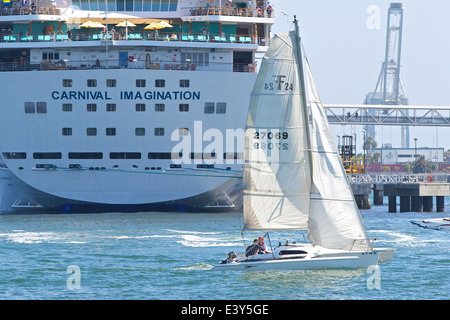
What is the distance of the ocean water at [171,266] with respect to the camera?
28844 mm

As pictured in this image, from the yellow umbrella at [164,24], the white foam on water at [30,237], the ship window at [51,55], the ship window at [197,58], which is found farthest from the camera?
the ship window at [51,55]

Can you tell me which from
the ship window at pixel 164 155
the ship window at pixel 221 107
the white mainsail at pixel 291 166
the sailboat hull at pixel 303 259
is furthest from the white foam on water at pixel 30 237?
the white mainsail at pixel 291 166

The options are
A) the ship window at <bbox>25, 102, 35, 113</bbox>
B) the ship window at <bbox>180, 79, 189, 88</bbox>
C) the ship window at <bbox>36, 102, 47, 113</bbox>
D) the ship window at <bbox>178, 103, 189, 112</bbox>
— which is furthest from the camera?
the ship window at <bbox>25, 102, 35, 113</bbox>

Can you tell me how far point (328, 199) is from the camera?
3133cm

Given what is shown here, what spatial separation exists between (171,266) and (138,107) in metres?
20.1

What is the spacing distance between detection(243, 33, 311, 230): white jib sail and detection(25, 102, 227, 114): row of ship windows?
21973 mm

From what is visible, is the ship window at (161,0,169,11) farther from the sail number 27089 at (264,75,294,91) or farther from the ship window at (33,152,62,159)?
the sail number 27089 at (264,75,294,91)

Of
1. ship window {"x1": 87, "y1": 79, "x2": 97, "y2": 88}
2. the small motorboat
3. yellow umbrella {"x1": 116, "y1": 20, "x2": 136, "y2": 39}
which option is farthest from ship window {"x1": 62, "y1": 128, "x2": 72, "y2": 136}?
the small motorboat

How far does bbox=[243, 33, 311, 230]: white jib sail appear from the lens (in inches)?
1234

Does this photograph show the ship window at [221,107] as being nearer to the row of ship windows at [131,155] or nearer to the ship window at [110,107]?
the row of ship windows at [131,155]

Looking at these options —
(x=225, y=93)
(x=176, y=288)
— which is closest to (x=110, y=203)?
(x=225, y=93)

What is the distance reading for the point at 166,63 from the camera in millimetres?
54969
